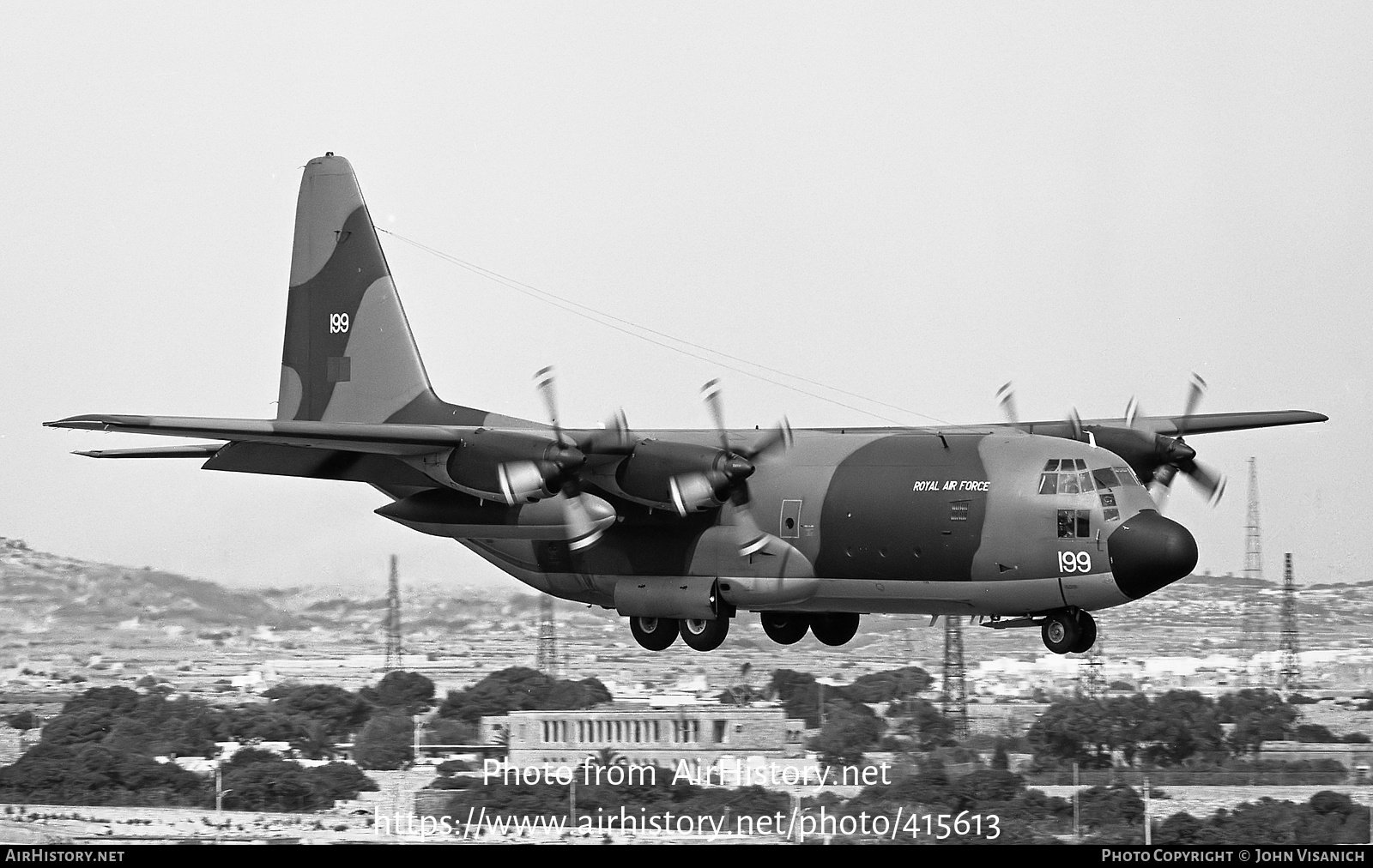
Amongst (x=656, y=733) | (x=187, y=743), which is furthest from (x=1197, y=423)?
(x=187, y=743)

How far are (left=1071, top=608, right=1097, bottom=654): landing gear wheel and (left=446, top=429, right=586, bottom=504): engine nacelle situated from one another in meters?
5.99

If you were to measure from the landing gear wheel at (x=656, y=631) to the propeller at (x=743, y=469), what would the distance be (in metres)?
1.76

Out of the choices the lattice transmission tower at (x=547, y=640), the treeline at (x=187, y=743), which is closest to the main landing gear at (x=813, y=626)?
the lattice transmission tower at (x=547, y=640)

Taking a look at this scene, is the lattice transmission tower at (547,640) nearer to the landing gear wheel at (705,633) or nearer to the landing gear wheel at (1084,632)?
the landing gear wheel at (705,633)

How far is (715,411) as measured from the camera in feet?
68.0

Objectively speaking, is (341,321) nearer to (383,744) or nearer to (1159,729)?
(383,744)

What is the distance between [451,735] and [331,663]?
2.14m

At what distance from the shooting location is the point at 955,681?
24.1 m

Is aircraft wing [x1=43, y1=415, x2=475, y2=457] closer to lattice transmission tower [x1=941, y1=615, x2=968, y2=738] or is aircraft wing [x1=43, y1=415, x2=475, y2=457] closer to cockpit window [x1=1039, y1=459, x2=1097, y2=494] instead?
cockpit window [x1=1039, y1=459, x2=1097, y2=494]

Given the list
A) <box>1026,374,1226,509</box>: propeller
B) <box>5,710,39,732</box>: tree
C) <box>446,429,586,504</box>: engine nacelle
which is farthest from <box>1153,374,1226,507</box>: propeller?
<box>5,710,39,732</box>: tree

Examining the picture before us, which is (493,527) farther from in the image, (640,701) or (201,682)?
(201,682)

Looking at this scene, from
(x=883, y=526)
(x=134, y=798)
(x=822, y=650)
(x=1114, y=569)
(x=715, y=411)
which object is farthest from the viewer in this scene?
(x=134, y=798)

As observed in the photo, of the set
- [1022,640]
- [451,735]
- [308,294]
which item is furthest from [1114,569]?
[308,294]

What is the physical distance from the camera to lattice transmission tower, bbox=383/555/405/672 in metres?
24.1
